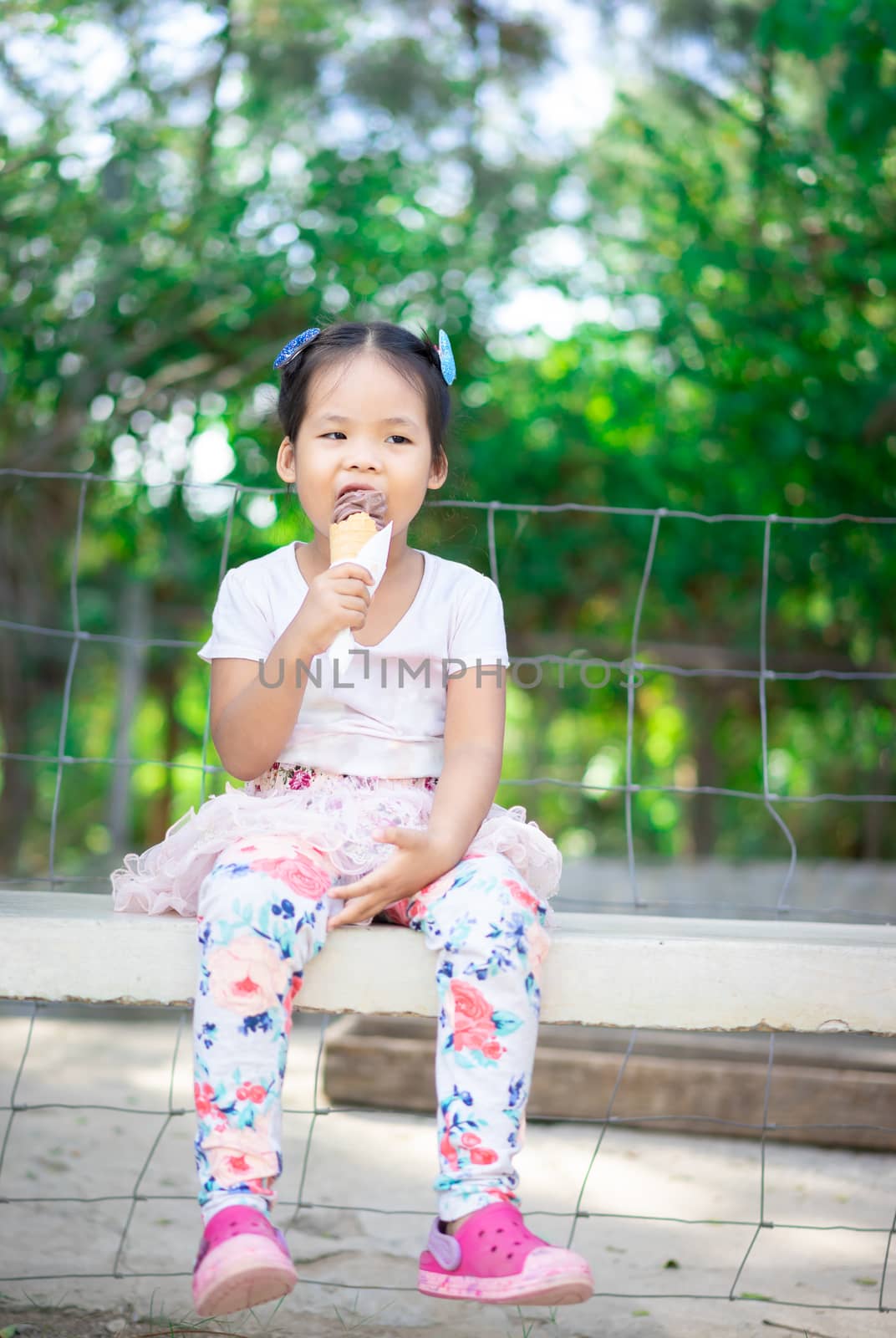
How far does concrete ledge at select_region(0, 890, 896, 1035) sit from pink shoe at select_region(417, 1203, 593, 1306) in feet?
0.88

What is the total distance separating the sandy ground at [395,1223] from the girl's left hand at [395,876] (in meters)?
0.47

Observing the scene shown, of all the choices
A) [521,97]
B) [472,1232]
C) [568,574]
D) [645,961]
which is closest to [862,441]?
[568,574]

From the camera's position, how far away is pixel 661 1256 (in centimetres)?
245

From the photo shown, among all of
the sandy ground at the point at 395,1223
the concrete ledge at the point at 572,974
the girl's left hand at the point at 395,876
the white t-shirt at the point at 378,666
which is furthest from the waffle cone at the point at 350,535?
the sandy ground at the point at 395,1223

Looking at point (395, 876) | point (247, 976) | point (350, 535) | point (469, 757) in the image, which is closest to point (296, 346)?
point (350, 535)

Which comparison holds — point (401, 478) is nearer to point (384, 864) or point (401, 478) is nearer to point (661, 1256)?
point (384, 864)

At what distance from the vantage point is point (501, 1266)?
1474 millimetres

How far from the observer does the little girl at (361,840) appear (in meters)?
1.53

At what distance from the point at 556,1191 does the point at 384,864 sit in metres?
1.44

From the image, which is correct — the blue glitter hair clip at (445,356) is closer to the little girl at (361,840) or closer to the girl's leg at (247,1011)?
the little girl at (361,840)

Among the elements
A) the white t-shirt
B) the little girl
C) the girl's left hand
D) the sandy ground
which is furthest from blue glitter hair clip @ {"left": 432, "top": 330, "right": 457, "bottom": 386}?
the sandy ground

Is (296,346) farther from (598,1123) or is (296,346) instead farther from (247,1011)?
(598,1123)

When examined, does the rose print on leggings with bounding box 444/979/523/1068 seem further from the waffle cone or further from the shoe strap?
the waffle cone

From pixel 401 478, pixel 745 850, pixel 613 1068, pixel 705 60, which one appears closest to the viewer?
pixel 401 478
